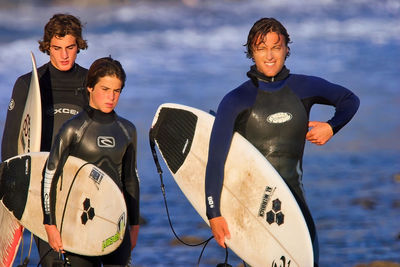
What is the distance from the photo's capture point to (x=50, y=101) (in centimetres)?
700

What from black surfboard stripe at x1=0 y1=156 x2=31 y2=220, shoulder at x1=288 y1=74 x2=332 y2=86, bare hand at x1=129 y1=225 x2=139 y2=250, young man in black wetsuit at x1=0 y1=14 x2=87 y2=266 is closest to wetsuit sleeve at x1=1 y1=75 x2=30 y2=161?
young man in black wetsuit at x1=0 y1=14 x2=87 y2=266

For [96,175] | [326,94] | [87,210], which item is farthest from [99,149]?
[326,94]

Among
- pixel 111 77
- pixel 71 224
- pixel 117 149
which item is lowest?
pixel 71 224

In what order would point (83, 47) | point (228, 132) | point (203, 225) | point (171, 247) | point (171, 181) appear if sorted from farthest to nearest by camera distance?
point (171, 181), point (203, 225), point (171, 247), point (83, 47), point (228, 132)

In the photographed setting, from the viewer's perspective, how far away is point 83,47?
6.85 m

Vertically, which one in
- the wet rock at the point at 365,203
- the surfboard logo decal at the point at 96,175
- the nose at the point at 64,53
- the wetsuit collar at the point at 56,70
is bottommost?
the surfboard logo decal at the point at 96,175

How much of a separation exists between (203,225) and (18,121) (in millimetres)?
10452

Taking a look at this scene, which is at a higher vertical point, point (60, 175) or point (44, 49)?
point (44, 49)

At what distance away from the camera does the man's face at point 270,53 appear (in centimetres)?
589

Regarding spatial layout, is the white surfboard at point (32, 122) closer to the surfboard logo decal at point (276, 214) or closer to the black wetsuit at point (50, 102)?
the black wetsuit at point (50, 102)

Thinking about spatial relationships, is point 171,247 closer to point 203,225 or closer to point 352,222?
point 203,225

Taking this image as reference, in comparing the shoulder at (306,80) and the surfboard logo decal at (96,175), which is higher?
the shoulder at (306,80)

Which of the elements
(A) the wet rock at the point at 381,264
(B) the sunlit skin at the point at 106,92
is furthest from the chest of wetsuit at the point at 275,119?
(A) the wet rock at the point at 381,264

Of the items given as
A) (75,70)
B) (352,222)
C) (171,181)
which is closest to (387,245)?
(352,222)
